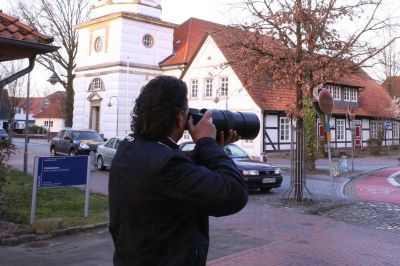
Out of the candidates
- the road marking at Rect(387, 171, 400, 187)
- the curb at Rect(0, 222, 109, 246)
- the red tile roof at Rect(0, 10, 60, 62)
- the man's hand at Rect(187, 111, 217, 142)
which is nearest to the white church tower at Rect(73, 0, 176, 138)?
the road marking at Rect(387, 171, 400, 187)

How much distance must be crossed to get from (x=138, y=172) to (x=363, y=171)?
73.3ft

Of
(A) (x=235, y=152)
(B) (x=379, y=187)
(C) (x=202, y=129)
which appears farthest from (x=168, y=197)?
(B) (x=379, y=187)

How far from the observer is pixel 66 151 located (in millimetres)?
25500

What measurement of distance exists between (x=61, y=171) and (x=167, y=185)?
737 centimetres

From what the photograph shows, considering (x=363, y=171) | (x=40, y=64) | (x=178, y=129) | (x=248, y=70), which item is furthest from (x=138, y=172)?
(x=40, y=64)

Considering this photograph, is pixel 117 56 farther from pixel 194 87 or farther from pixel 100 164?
pixel 100 164

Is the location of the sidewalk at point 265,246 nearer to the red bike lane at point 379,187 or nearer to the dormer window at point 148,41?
the red bike lane at point 379,187

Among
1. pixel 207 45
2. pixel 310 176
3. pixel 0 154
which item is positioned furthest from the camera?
pixel 207 45

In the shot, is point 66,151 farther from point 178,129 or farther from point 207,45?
point 178,129

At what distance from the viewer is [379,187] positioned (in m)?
16.8

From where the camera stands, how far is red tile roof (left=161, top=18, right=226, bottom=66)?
43.2 m

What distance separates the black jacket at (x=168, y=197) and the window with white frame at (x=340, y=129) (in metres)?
37.7

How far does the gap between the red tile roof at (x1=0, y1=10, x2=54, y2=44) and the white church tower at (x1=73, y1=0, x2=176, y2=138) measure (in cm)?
3350

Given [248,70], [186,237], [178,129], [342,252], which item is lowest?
[342,252]
